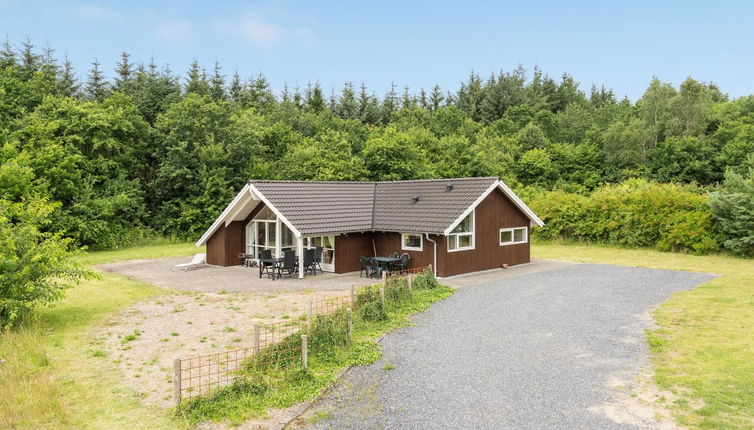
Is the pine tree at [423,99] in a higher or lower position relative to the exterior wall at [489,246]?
higher

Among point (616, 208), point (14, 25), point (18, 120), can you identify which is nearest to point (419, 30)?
point (616, 208)

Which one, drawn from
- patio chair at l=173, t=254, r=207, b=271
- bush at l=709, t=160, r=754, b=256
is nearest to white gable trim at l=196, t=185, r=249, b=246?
patio chair at l=173, t=254, r=207, b=271

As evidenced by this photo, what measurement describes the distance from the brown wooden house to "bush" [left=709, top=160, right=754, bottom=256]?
891 cm

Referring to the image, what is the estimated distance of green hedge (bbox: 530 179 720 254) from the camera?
2525 centimetres

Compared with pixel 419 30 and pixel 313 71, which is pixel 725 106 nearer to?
pixel 419 30

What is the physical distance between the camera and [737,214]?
926 inches

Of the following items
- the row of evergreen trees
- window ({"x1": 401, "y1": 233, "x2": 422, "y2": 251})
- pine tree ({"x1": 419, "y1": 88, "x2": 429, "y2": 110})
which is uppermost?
pine tree ({"x1": 419, "y1": 88, "x2": 429, "y2": 110})

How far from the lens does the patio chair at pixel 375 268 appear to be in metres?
19.3

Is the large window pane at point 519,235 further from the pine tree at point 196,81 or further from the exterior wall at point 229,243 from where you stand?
the pine tree at point 196,81

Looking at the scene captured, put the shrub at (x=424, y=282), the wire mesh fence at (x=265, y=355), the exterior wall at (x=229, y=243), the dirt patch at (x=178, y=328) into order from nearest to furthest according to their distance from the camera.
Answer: the wire mesh fence at (x=265, y=355) < the dirt patch at (x=178, y=328) < the shrub at (x=424, y=282) < the exterior wall at (x=229, y=243)

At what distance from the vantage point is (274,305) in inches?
571

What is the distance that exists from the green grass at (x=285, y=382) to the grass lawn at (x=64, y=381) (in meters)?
0.57

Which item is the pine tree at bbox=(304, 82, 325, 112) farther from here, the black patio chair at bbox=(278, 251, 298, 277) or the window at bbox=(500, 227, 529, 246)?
the black patio chair at bbox=(278, 251, 298, 277)

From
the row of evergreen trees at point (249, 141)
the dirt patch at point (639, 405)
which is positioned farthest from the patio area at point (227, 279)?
the dirt patch at point (639, 405)
